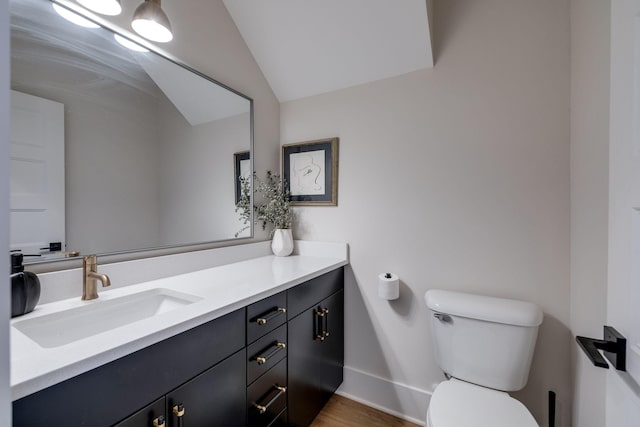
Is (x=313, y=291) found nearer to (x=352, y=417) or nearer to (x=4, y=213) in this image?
(x=352, y=417)

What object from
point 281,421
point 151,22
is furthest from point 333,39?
point 281,421

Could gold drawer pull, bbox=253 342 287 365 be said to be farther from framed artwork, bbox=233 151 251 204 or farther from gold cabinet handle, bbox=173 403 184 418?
framed artwork, bbox=233 151 251 204

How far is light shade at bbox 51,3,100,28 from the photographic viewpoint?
1.00 m

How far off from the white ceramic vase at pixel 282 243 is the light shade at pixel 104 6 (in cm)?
133

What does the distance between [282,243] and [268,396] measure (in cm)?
92

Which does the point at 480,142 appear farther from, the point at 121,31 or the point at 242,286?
the point at 121,31

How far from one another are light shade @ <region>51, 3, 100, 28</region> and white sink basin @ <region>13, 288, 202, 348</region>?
1.07 metres

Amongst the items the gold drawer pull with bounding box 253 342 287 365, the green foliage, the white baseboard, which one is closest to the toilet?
the white baseboard

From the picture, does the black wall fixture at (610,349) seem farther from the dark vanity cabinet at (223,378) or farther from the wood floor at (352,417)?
the wood floor at (352,417)

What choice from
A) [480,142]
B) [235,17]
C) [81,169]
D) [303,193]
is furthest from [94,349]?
[235,17]

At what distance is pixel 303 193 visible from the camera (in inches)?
76.5

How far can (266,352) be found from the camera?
1111 millimetres

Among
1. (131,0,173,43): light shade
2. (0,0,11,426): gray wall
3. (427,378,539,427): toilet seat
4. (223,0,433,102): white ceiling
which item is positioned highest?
(223,0,433,102): white ceiling

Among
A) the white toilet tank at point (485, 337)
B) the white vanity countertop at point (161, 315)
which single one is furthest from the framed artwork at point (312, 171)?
the white toilet tank at point (485, 337)
